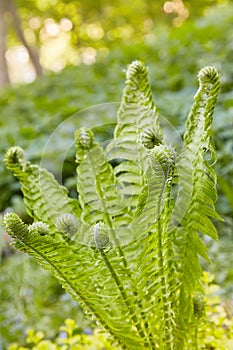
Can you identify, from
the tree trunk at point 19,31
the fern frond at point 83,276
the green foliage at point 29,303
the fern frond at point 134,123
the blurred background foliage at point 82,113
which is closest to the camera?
the fern frond at point 83,276

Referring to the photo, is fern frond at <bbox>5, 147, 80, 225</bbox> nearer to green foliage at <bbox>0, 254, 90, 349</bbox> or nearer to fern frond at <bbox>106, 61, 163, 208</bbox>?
fern frond at <bbox>106, 61, 163, 208</bbox>

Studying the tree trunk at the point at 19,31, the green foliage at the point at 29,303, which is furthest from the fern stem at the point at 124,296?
the tree trunk at the point at 19,31

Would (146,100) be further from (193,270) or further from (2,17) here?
(2,17)

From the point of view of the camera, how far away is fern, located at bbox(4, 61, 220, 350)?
25.8 inches

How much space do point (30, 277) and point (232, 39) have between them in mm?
2470

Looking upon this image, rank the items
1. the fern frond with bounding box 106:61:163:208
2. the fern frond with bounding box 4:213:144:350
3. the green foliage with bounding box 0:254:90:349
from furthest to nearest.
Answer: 1. the green foliage with bounding box 0:254:90:349
2. the fern frond with bounding box 106:61:163:208
3. the fern frond with bounding box 4:213:144:350

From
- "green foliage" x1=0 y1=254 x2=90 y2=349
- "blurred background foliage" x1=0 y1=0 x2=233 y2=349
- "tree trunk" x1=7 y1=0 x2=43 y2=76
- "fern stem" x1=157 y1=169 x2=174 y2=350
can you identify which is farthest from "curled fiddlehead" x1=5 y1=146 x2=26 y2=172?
"tree trunk" x1=7 y1=0 x2=43 y2=76

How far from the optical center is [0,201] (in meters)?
2.35

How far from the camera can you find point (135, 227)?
28.4 inches

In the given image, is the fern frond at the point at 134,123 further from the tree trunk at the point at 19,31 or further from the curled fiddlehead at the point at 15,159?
the tree trunk at the point at 19,31

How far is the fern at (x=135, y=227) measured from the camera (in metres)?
0.66

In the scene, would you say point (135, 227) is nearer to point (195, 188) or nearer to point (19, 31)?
point (195, 188)

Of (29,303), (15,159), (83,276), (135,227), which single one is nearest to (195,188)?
(135,227)

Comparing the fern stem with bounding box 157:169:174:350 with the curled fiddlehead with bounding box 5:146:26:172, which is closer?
the fern stem with bounding box 157:169:174:350
